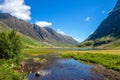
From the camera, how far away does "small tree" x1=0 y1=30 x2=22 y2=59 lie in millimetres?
77312

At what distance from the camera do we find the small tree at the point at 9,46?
7731cm

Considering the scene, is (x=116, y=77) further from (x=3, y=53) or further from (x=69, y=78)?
(x=3, y=53)


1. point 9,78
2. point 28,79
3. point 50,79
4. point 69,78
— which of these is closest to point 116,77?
point 69,78

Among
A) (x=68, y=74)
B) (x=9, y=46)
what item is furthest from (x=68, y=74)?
(x=9, y=46)

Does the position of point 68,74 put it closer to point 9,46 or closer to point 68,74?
point 68,74

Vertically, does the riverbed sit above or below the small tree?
below

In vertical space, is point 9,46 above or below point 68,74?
above

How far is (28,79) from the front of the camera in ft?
173

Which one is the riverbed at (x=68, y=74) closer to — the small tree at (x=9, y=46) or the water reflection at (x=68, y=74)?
the water reflection at (x=68, y=74)

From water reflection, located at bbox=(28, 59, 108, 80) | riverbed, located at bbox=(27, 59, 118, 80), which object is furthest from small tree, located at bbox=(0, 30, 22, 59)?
water reflection, located at bbox=(28, 59, 108, 80)

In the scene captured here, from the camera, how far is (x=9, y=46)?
77.8 meters

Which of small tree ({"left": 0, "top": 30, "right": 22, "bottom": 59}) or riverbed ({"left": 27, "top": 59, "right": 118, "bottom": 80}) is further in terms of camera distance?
small tree ({"left": 0, "top": 30, "right": 22, "bottom": 59})

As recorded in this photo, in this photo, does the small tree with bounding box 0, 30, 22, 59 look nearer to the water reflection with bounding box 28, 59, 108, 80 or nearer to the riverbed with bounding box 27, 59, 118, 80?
the riverbed with bounding box 27, 59, 118, 80

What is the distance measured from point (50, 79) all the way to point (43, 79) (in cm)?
183
